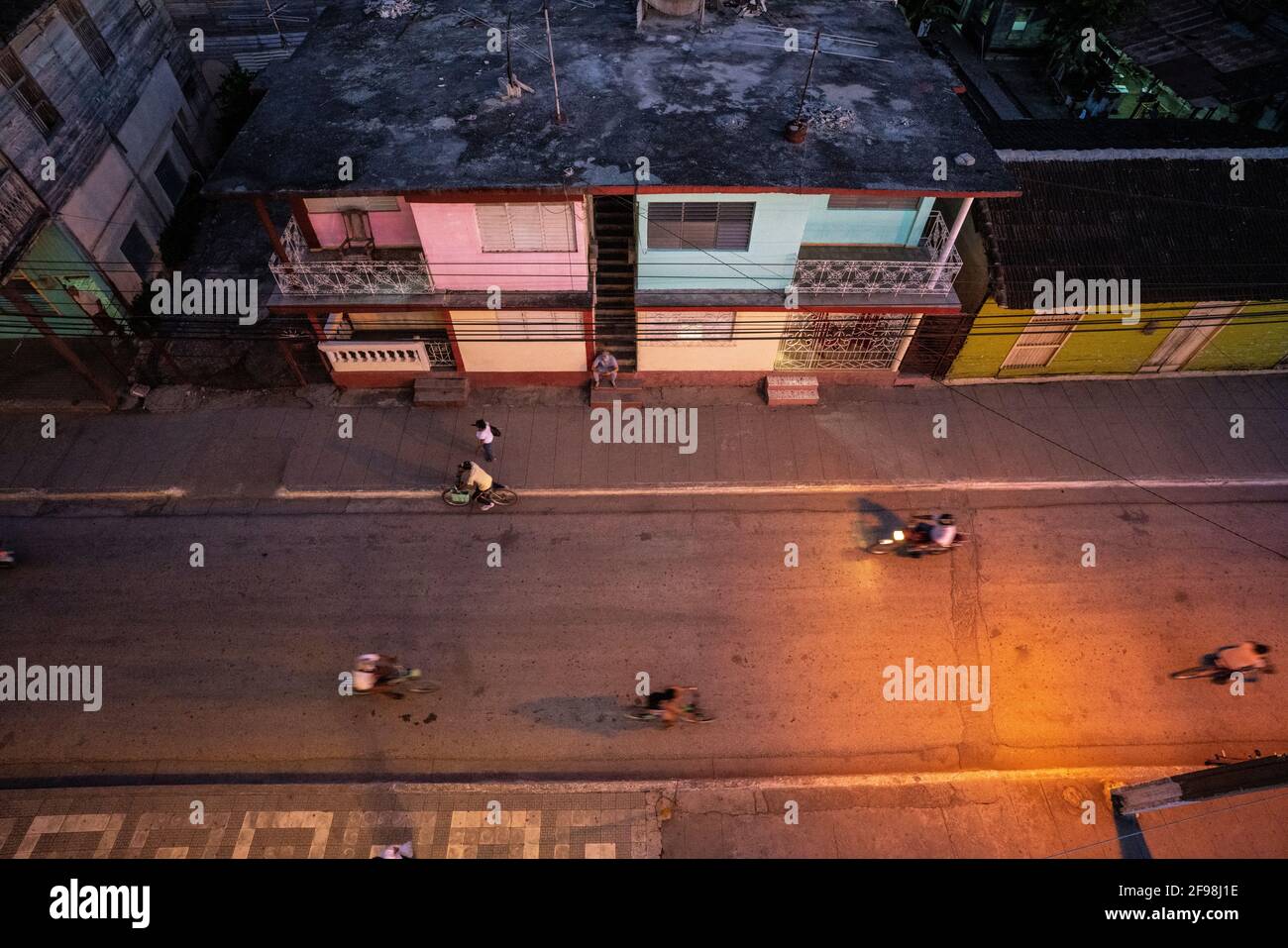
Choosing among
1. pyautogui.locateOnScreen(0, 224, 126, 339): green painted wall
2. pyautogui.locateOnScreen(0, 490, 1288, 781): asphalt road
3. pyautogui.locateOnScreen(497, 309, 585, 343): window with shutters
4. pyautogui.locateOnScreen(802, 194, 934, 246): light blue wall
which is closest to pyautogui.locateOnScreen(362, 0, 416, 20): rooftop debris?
pyautogui.locateOnScreen(497, 309, 585, 343): window with shutters

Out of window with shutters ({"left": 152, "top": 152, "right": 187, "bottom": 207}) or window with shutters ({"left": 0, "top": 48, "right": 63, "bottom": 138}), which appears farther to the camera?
window with shutters ({"left": 152, "top": 152, "right": 187, "bottom": 207})

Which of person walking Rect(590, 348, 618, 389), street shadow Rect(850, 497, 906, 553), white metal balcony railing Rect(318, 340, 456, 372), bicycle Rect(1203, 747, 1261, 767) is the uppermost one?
white metal balcony railing Rect(318, 340, 456, 372)

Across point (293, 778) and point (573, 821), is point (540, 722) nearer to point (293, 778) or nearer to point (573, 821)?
point (573, 821)

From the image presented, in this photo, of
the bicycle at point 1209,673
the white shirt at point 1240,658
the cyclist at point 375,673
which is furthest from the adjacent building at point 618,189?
the bicycle at point 1209,673

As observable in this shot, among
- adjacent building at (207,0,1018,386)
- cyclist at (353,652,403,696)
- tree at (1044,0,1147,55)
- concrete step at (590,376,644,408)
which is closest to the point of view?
cyclist at (353,652,403,696)

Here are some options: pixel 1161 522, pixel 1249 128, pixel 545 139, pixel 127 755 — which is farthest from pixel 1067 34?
pixel 127 755

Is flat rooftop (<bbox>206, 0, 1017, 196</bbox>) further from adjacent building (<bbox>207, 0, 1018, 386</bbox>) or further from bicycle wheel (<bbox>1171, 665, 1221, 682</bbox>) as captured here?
bicycle wheel (<bbox>1171, 665, 1221, 682</bbox>)

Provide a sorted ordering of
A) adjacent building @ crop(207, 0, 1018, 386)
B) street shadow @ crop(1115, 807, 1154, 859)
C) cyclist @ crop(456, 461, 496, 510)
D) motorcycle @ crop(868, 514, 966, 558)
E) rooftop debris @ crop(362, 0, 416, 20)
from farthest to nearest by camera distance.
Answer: rooftop debris @ crop(362, 0, 416, 20)
cyclist @ crop(456, 461, 496, 510)
motorcycle @ crop(868, 514, 966, 558)
adjacent building @ crop(207, 0, 1018, 386)
street shadow @ crop(1115, 807, 1154, 859)
